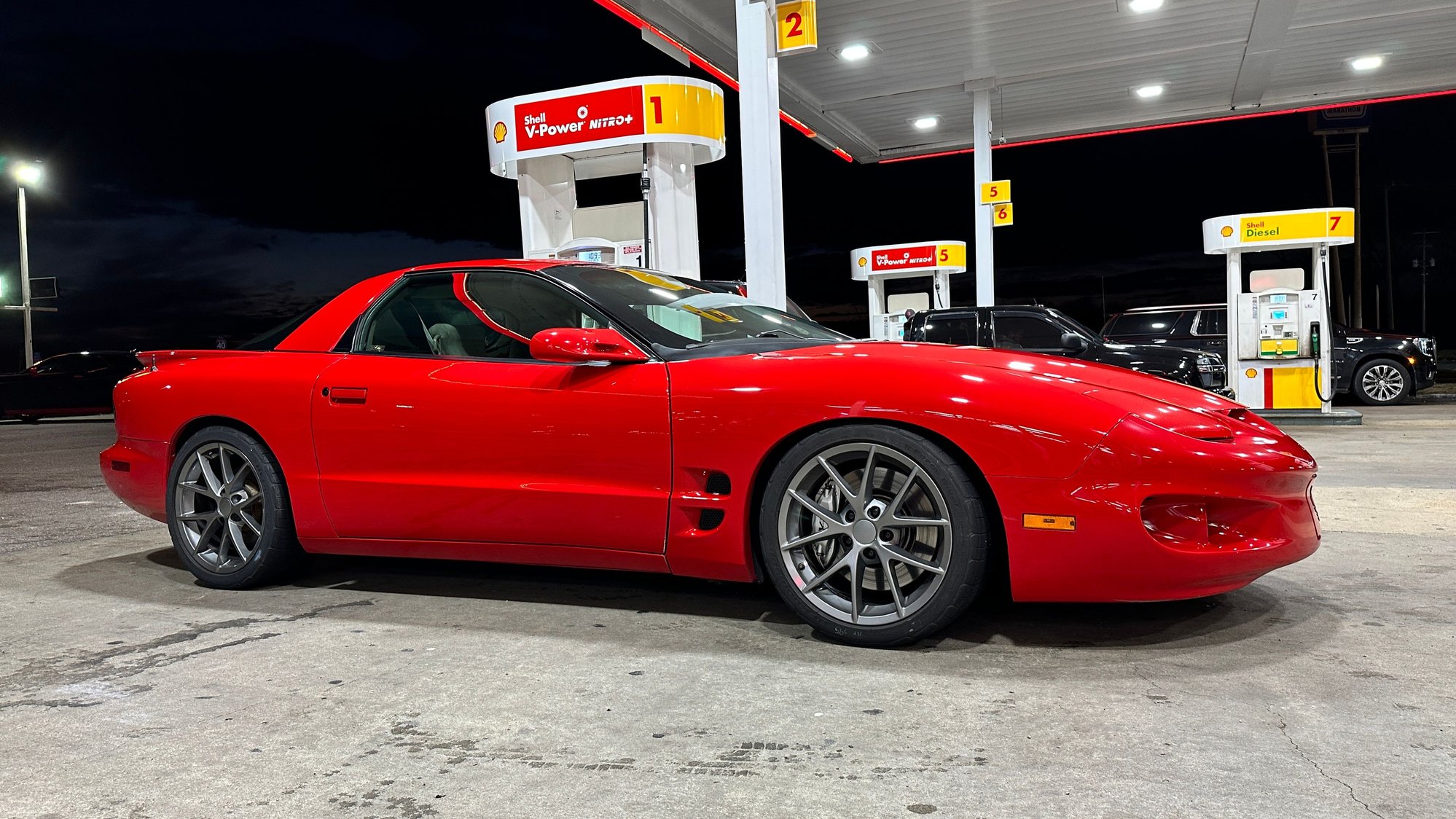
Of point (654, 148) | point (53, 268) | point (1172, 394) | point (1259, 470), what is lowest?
point (1259, 470)

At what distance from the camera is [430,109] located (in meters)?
26.4

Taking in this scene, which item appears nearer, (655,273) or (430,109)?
(655,273)

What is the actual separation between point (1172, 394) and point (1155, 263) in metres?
36.4

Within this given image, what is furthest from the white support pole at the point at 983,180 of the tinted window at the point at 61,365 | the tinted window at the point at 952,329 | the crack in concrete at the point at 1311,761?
the tinted window at the point at 61,365

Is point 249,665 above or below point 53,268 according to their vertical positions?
below

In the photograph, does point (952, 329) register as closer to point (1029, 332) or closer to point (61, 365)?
point (1029, 332)

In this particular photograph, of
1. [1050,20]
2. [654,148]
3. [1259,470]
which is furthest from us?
[1050,20]

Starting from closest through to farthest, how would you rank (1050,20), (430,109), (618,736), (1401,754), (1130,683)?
(1401,754) → (618,736) → (1130,683) → (1050,20) → (430,109)

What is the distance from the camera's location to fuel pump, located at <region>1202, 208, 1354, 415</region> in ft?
41.5

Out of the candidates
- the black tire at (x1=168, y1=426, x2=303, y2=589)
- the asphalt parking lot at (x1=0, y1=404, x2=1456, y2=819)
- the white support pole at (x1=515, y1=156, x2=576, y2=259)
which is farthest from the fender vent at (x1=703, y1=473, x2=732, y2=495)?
the white support pole at (x1=515, y1=156, x2=576, y2=259)

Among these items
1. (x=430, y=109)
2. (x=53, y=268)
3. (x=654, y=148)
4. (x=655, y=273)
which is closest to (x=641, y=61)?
(x=430, y=109)

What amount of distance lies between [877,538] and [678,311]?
4.06 ft

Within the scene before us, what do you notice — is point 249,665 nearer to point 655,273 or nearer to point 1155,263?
point 655,273

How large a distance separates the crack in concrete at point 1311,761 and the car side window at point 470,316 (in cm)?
238
